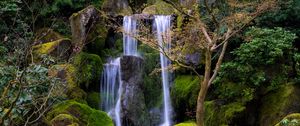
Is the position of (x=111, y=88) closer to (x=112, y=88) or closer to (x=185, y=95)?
(x=112, y=88)

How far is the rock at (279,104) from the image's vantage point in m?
10.7

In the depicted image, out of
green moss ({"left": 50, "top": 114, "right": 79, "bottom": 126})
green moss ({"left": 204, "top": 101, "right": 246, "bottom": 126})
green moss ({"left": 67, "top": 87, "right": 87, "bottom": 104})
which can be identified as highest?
green moss ({"left": 67, "top": 87, "right": 87, "bottom": 104})

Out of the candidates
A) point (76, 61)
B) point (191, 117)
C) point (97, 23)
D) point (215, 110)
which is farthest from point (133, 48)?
point (215, 110)

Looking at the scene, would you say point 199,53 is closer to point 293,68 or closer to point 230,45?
point 230,45

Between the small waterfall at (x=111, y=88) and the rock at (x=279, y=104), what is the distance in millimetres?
5297

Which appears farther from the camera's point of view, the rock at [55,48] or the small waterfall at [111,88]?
the small waterfall at [111,88]

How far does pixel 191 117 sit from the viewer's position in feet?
43.5

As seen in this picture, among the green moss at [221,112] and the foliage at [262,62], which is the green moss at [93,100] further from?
the foliage at [262,62]

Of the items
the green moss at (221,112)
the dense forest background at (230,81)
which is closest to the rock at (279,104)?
the dense forest background at (230,81)

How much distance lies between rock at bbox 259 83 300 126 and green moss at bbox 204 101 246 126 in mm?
692

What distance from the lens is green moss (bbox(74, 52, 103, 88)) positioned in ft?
44.9

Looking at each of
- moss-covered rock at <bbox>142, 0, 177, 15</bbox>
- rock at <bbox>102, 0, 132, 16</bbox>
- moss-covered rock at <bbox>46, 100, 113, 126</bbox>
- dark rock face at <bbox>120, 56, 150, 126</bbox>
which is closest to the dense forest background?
moss-covered rock at <bbox>46, 100, 113, 126</bbox>

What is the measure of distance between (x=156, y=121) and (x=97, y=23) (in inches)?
178

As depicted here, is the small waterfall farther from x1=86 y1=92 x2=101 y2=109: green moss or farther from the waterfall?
the waterfall
